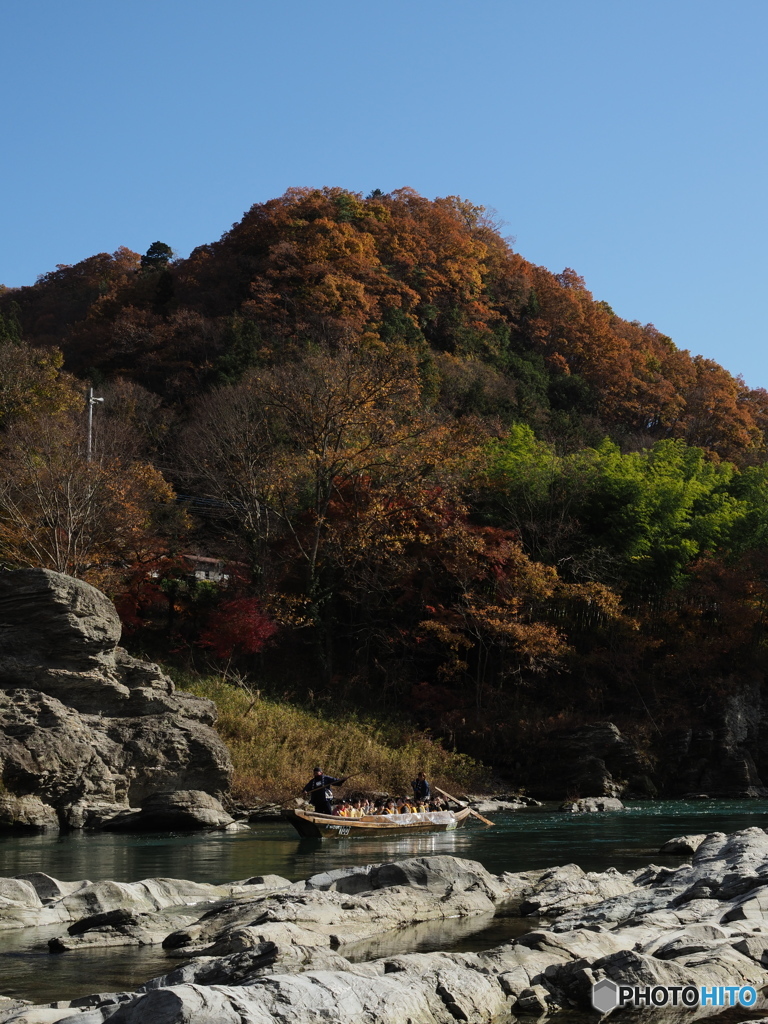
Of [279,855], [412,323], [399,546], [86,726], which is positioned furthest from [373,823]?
[412,323]

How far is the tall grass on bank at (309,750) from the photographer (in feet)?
83.2

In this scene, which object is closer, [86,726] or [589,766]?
[86,726]

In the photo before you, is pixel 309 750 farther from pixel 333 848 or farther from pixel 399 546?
pixel 333 848

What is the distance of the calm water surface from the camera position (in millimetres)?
9062

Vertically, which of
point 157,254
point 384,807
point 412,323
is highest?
point 157,254

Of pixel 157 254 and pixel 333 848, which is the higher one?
pixel 157 254

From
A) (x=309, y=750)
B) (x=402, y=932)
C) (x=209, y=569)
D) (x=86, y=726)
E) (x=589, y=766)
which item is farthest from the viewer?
(x=209, y=569)

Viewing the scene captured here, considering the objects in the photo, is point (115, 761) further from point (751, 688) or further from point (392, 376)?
point (751, 688)

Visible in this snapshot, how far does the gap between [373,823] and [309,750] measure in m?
6.85

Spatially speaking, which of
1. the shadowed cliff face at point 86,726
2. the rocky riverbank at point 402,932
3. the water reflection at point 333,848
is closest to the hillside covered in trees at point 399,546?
the shadowed cliff face at point 86,726

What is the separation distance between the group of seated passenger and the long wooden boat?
209 mm

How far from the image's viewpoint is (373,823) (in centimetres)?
2011

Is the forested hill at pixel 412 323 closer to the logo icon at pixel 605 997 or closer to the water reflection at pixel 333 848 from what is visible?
the water reflection at pixel 333 848

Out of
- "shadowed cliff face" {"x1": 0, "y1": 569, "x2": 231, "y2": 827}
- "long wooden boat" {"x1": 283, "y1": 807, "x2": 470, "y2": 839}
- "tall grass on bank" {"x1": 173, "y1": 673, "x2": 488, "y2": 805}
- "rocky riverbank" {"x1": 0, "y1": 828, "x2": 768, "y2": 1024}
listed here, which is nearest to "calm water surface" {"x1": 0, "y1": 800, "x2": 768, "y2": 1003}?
"long wooden boat" {"x1": 283, "y1": 807, "x2": 470, "y2": 839}
